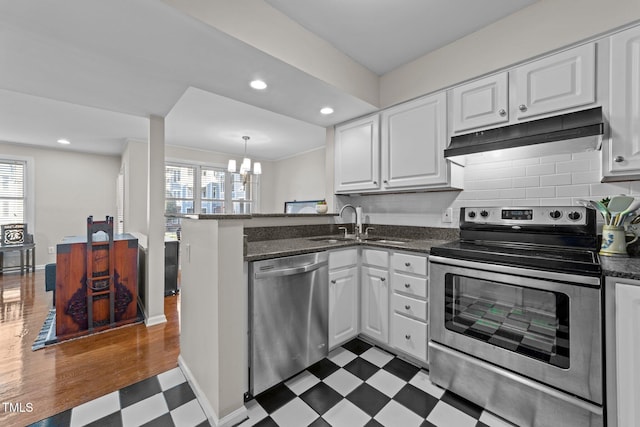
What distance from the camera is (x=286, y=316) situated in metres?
1.72

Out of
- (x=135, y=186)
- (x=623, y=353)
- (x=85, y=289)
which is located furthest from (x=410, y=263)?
(x=135, y=186)

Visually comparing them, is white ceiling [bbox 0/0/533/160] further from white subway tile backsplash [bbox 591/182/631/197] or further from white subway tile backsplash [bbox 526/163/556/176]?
white subway tile backsplash [bbox 591/182/631/197]

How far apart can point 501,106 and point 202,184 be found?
18.5ft

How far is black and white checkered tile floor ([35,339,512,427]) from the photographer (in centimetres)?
147

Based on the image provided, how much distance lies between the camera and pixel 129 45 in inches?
62.7

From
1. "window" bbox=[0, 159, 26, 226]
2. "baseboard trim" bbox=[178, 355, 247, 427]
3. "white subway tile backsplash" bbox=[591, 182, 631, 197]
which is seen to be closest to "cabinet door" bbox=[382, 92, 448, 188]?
"white subway tile backsplash" bbox=[591, 182, 631, 197]

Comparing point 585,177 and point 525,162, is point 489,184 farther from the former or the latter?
point 585,177

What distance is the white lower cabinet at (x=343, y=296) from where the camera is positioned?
206 cm

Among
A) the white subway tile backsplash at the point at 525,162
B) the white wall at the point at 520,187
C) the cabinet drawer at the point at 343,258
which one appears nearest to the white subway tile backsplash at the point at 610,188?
the white wall at the point at 520,187

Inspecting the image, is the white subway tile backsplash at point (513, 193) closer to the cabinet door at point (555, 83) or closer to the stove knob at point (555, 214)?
the stove knob at point (555, 214)

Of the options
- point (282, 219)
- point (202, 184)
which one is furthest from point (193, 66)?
point (202, 184)

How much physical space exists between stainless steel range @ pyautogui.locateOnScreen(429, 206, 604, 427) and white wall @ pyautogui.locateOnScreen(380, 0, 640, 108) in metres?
1.01

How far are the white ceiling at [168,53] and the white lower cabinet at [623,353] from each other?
1747mm

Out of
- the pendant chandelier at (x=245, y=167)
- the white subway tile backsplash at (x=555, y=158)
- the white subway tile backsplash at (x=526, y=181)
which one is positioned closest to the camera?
the white subway tile backsplash at (x=555, y=158)
